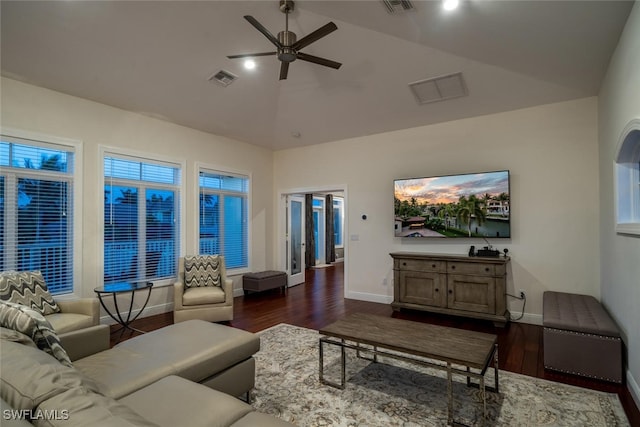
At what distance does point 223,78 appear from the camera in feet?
13.5

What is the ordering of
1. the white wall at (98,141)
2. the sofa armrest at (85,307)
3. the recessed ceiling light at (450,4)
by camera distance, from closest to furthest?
1. the recessed ceiling light at (450,4)
2. the sofa armrest at (85,307)
3. the white wall at (98,141)

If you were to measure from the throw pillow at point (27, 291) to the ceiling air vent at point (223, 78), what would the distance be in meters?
2.98

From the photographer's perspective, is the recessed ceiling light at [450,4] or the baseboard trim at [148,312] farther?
the baseboard trim at [148,312]

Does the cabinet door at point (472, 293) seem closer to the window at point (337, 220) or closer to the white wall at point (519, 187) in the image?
the white wall at point (519, 187)

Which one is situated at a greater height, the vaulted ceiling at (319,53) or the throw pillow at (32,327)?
the vaulted ceiling at (319,53)

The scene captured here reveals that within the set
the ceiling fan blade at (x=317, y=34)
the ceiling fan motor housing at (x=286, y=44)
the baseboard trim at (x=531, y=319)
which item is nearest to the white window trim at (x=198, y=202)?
the ceiling fan motor housing at (x=286, y=44)

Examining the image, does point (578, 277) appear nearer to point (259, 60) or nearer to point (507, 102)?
point (507, 102)

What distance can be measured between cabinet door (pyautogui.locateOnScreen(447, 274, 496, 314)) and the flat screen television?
68cm

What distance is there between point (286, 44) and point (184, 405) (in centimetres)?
277

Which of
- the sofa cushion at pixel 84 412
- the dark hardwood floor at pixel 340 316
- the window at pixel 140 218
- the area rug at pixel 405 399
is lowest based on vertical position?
the dark hardwood floor at pixel 340 316

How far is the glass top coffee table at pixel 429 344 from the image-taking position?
7.02 ft

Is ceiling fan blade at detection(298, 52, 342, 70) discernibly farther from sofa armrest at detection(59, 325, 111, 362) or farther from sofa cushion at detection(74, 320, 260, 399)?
sofa armrest at detection(59, 325, 111, 362)

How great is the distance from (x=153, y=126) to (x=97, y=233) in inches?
70.4

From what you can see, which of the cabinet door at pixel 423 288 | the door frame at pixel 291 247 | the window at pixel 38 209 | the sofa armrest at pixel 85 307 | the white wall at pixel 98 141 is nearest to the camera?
the sofa armrest at pixel 85 307
